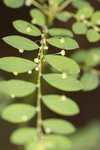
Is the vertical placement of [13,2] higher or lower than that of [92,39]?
higher

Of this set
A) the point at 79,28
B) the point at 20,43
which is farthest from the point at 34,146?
the point at 79,28

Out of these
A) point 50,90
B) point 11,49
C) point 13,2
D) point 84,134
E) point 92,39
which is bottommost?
point 84,134

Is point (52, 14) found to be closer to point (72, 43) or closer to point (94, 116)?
point (72, 43)

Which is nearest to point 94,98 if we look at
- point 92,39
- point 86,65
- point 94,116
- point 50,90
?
point 94,116

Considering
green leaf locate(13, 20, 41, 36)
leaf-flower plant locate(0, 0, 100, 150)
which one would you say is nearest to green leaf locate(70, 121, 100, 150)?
leaf-flower plant locate(0, 0, 100, 150)

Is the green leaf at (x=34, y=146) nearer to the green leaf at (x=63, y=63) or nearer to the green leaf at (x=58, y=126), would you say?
the green leaf at (x=58, y=126)

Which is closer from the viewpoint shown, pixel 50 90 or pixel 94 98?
pixel 50 90

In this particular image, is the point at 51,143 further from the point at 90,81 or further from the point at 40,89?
the point at 90,81

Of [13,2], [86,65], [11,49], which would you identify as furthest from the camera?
[11,49]
